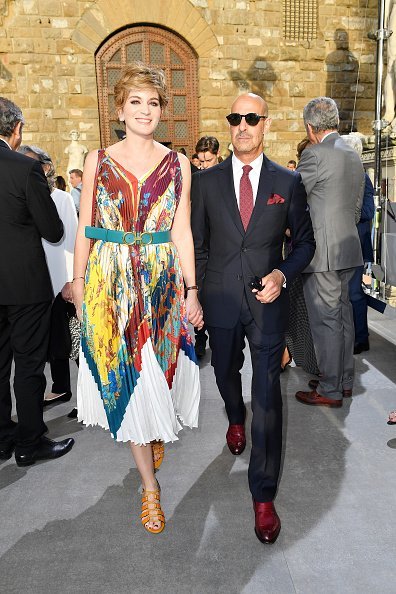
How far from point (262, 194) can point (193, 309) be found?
0.60 meters

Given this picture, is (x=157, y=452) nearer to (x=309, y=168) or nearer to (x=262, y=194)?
(x=262, y=194)

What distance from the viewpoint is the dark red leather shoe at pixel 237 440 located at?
3.12 m

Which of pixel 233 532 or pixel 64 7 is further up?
pixel 64 7

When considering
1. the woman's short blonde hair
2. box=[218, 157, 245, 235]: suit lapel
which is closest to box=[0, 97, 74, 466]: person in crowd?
the woman's short blonde hair

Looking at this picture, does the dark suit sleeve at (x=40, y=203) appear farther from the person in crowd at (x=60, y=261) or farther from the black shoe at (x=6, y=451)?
the black shoe at (x=6, y=451)

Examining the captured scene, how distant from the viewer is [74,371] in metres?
4.81

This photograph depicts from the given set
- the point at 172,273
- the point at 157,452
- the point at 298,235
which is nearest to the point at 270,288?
the point at 298,235

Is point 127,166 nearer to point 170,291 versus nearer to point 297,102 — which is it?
point 170,291

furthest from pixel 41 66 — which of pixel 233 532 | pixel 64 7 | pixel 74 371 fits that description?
pixel 233 532

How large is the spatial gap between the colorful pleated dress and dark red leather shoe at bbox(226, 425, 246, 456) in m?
0.84

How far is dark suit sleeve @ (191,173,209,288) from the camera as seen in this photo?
8.07 feet

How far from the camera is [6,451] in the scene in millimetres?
3209

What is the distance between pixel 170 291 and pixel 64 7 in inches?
418

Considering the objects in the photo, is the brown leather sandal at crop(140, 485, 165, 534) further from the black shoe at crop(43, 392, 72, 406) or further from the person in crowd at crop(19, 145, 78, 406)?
the black shoe at crop(43, 392, 72, 406)
